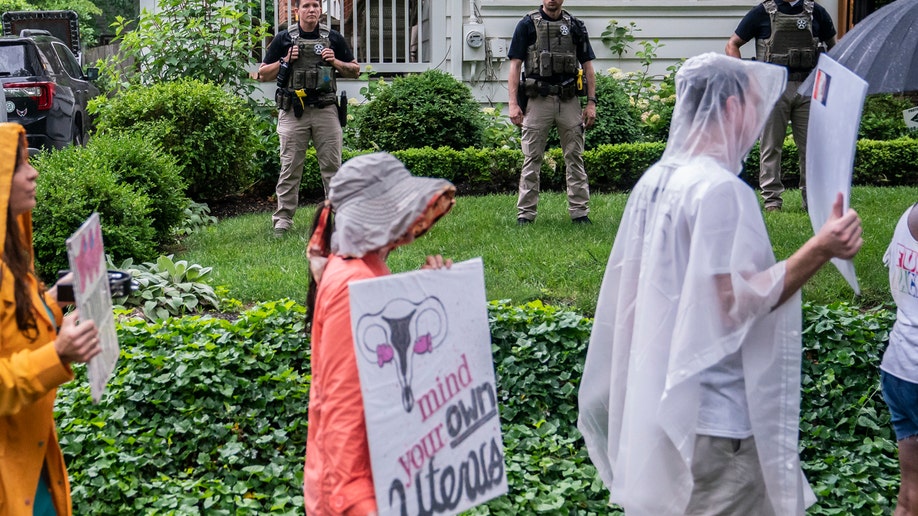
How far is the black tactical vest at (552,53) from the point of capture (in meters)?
8.98

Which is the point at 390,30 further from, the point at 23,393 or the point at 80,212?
the point at 23,393

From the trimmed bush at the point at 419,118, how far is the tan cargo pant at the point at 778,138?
374 centimetres

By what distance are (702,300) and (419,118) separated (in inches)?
366

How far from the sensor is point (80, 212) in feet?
24.8

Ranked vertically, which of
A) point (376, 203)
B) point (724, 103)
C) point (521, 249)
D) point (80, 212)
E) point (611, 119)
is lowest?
point (521, 249)

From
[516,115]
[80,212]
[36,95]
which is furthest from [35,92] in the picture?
[516,115]

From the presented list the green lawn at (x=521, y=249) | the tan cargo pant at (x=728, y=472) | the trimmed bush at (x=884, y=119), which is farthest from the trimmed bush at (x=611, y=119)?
the tan cargo pant at (x=728, y=472)

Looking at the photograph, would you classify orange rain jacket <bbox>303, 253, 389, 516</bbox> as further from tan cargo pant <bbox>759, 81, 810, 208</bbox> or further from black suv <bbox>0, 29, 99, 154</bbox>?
black suv <bbox>0, 29, 99, 154</bbox>

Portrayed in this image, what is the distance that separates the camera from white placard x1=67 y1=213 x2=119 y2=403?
2756mm

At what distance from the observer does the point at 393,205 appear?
2.93 meters

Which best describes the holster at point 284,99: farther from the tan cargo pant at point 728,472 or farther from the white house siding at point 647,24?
the tan cargo pant at point 728,472

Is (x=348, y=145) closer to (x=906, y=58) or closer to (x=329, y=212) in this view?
(x=906, y=58)

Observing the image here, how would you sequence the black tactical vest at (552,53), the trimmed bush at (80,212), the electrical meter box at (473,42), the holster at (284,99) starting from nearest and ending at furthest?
the trimmed bush at (80,212) < the black tactical vest at (552,53) < the holster at (284,99) < the electrical meter box at (473,42)

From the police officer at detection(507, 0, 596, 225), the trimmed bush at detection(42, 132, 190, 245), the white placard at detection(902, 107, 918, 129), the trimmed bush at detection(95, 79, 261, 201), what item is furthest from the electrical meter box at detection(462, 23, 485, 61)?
the white placard at detection(902, 107, 918, 129)
